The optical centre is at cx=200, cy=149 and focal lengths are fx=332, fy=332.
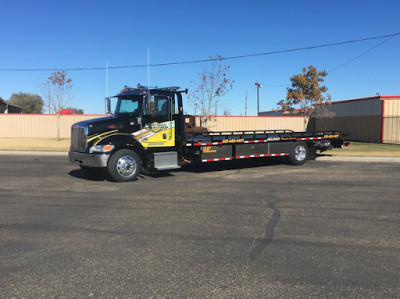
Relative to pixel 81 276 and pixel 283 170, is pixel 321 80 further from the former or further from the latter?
pixel 81 276

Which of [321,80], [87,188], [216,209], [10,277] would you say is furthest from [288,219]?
[321,80]

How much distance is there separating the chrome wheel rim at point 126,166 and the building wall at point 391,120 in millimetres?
21563

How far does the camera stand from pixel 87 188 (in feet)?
27.5

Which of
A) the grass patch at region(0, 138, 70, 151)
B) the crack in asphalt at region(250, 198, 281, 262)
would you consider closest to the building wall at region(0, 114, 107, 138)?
the grass patch at region(0, 138, 70, 151)

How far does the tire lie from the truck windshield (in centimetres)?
132

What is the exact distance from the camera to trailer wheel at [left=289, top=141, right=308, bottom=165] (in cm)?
1303

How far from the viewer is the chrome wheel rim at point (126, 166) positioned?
9086mm

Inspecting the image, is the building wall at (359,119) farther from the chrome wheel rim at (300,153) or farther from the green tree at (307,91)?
the chrome wheel rim at (300,153)

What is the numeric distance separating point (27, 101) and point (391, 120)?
6250 centimetres

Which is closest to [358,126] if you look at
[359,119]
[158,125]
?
[359,119]

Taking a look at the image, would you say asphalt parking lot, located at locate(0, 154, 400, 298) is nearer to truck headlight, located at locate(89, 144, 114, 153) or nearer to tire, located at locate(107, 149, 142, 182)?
tire, located at locate(107, 149, 142, 182)

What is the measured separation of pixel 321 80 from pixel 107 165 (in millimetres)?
22199

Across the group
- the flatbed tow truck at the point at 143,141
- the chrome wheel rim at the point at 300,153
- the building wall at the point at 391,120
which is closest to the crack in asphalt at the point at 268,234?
the flatbed tow truck at the point at 143,141

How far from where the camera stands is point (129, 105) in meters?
9.87
